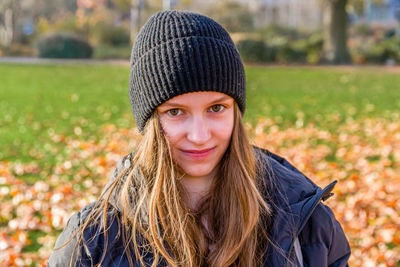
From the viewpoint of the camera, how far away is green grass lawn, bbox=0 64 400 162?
27.0 feet

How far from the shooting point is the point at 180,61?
1.98 metres

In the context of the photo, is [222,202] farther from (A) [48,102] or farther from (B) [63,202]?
(A) [48,102]

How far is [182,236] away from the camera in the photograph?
1.95 m

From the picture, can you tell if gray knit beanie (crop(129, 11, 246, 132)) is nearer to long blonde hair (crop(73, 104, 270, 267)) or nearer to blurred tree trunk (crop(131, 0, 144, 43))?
long blonde hair (crop(73, 104, 270, 267))

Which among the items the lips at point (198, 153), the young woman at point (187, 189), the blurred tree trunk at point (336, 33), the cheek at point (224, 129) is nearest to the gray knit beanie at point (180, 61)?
the young woman at point (187, 189)

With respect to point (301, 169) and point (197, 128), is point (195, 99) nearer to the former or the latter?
point (197, 128)

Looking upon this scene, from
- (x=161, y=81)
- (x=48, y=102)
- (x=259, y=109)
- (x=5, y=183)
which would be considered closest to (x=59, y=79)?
(x=48, y=102)

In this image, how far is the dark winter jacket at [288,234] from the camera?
1923 mm

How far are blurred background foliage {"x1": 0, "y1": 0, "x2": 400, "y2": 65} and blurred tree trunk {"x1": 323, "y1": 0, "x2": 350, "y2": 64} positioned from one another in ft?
1.04

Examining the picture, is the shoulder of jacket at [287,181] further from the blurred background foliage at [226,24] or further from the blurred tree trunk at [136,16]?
the blurred tree trunk at [136,16]

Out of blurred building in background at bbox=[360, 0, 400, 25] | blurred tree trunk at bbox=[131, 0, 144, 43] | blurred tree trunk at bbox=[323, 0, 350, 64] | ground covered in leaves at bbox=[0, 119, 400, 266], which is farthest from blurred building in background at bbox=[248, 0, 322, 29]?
ground covered in leaves at bbox=[0, 119, 400, 266]

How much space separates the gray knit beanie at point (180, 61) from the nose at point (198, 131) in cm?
13

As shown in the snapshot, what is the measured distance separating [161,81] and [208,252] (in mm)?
720

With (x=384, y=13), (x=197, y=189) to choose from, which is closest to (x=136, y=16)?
(x=197, y=189)
